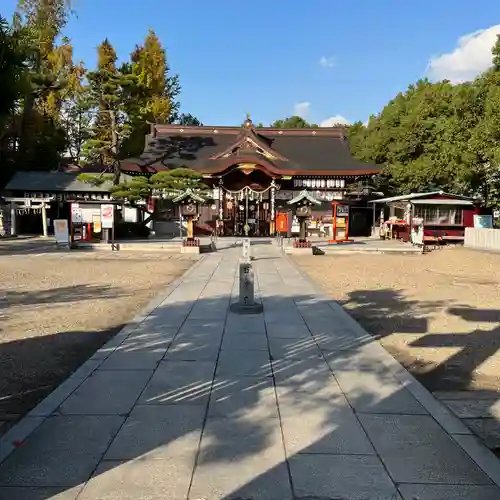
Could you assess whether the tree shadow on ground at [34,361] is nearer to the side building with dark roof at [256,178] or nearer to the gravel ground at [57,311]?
the gravel ground at [57,311]

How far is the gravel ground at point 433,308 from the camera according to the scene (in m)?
5.39

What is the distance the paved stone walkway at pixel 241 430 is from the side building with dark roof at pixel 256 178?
22838 mm

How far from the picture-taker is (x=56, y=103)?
3944cm

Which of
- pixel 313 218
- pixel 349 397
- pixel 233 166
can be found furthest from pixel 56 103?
pixel 349 397

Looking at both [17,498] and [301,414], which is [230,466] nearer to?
[301,414]

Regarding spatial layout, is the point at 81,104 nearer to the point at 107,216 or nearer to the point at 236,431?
the point at 107,216

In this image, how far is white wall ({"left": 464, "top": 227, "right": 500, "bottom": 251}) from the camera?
19891 millimetres

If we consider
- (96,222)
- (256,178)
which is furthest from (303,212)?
(96,222)

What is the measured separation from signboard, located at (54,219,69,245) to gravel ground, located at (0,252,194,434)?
404 centimetres

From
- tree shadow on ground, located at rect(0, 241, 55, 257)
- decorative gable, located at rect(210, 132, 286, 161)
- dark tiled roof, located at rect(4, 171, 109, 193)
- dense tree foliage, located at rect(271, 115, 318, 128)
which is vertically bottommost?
tree shadow on ground, located at rect(0, 241, 55, 257)

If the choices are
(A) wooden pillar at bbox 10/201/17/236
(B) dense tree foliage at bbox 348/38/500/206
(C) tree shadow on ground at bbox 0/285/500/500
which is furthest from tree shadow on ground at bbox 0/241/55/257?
(B) dense tree foliage at bbox 348/38/500/206

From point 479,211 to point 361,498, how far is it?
25372 mm

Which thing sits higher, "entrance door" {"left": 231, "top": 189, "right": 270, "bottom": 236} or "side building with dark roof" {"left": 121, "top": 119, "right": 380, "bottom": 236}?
"side building with dark roof" {"left": 121, "top": 119, "right": 380, "bottom": 236}

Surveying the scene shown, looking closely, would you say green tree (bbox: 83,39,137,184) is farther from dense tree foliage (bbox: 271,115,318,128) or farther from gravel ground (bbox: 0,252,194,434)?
dense tree foliage (bbox: 271,115,318,128)
